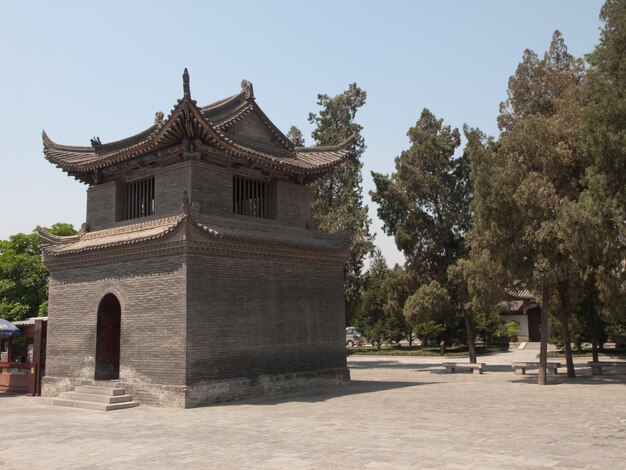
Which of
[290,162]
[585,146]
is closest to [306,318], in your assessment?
[290,162]

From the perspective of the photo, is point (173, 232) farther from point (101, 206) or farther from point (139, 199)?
point (101, 206)

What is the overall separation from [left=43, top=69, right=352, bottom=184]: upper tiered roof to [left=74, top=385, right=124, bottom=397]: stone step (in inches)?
238

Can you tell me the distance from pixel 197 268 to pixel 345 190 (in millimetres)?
15795

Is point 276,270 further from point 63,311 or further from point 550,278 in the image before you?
point 550,278

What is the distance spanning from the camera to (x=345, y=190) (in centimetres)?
2914

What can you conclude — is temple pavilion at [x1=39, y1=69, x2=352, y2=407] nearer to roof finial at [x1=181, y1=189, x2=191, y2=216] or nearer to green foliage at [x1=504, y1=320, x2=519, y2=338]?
roof finial at [x1=181, y1=189, x2=191, y2=216]

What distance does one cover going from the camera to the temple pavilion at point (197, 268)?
1416cm

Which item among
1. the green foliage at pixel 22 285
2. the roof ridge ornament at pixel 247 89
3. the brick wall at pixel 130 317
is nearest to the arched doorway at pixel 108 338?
the brick wall at pixel 130 317

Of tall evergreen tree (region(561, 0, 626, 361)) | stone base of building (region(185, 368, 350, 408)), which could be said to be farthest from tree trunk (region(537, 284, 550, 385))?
stone base of building (region(185, 368, 350, 408))

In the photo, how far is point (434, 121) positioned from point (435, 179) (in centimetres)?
302

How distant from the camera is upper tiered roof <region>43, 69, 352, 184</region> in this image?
48.7ft

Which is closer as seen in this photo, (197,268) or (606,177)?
(197,268)

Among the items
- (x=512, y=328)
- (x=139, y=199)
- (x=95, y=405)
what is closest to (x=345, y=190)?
(x=139, y=199)

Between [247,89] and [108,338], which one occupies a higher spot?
[247,89]
